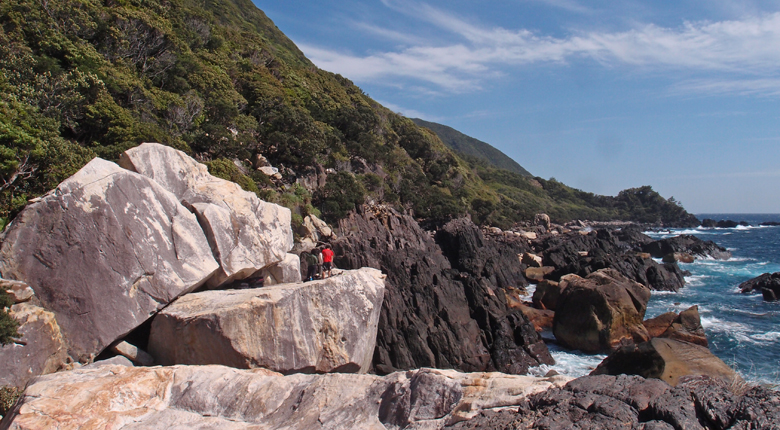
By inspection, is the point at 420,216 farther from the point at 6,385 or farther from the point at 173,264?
the point at 6,385

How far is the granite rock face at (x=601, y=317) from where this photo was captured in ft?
63.7

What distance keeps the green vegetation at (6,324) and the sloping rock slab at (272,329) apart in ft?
8.64

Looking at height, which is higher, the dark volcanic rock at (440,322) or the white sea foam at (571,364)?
the dark volcanic rock at (440,322)

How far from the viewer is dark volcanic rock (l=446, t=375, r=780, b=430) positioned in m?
5.09

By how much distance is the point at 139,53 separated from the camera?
27.6 m

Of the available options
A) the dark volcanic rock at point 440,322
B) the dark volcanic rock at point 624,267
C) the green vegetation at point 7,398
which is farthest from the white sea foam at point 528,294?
the green vegetation at point 7,398

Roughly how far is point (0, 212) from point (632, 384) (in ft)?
47.5

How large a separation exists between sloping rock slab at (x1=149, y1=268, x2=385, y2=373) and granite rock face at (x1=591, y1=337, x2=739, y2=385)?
6526mm

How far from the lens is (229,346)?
31.8ft

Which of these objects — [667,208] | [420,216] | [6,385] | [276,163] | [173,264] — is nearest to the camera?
[6,385]

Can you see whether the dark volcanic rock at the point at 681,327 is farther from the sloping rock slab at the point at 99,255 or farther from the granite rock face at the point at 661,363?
the sloping rock slab at the point at 99,255

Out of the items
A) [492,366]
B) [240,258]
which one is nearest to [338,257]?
[492,366]

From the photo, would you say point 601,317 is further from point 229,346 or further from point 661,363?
point 229,346

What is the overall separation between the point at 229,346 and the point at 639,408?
324 inches
